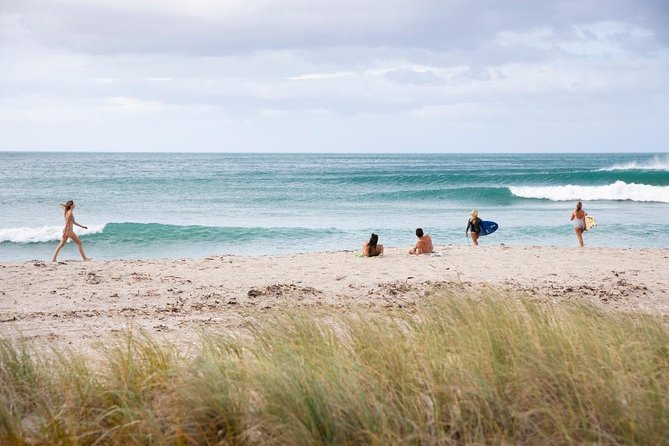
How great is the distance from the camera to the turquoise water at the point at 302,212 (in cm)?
2023

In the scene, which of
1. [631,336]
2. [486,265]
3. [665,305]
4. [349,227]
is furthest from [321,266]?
[349,227]

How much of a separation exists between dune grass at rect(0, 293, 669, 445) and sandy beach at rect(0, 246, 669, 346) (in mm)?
2897

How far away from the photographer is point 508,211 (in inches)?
1209

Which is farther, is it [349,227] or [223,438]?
[349,227]

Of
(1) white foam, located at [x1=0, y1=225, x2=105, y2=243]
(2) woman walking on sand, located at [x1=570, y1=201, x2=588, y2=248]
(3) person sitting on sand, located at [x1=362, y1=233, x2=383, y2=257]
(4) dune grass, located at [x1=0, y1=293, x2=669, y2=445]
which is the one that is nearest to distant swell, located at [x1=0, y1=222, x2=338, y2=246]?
(1) white foam, located at [x1=0, y1=225, x2=105, y2=243]

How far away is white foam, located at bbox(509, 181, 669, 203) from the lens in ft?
117

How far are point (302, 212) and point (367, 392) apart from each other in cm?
2684

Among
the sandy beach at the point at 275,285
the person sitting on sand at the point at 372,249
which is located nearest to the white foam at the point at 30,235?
the sandy beach at the point at 275,285

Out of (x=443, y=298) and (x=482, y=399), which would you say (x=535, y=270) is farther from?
(x=482, y=399)

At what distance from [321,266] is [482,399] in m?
9.73

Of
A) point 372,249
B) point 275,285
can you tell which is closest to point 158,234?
point 372,249

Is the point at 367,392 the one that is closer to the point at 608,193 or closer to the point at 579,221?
the point at 579,221

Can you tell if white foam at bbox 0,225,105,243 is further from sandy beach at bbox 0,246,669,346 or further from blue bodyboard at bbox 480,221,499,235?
blue bodyboard at bbox 480,221,499,235

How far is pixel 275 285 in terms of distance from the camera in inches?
430
